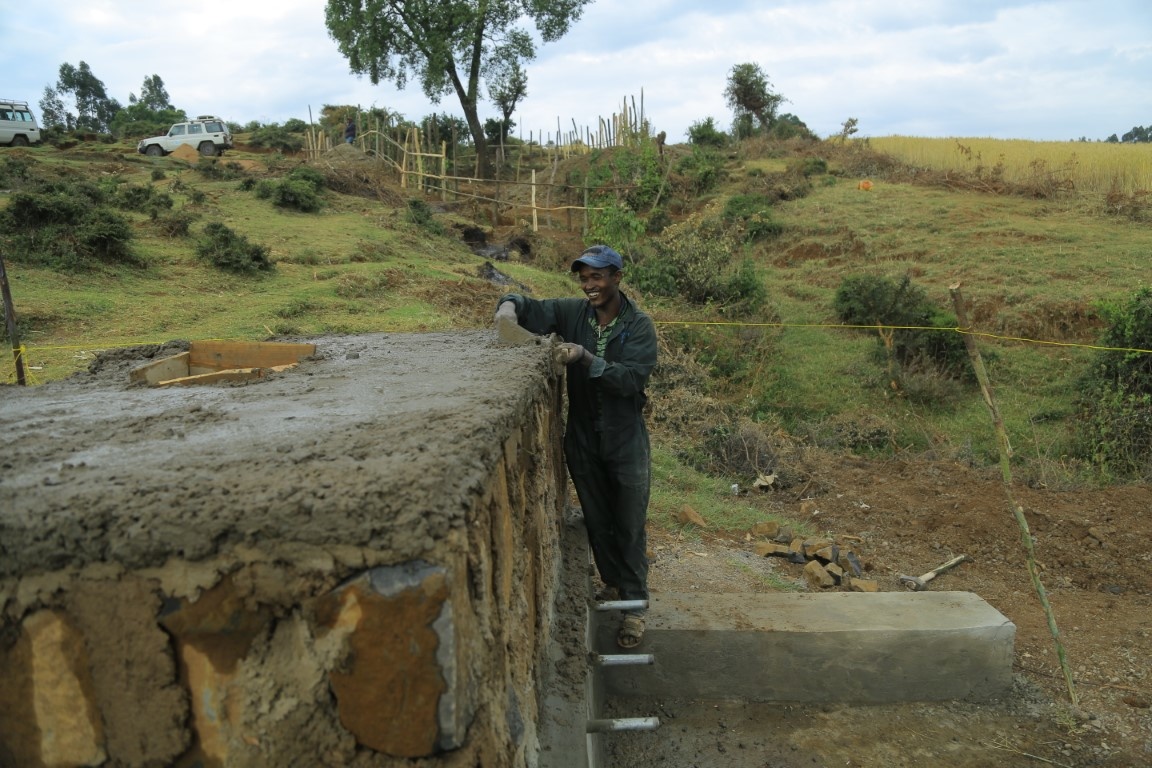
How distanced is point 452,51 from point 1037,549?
2299cm

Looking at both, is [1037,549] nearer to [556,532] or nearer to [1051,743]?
[1051,743]

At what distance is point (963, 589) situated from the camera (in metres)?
5.90

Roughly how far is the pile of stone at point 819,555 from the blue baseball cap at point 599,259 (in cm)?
295

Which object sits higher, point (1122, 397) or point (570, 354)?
point (570, 354)

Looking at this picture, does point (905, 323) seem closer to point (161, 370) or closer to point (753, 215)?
point (753, 215)

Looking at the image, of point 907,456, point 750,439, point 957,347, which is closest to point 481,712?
point 750,439

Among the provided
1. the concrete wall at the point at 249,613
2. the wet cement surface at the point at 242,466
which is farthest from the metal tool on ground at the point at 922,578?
the concrete wall at the point at 249,613

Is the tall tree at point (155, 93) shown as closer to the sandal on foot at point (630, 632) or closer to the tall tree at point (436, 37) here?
the tall tree at point (436, 37)

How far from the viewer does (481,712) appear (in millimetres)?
1615

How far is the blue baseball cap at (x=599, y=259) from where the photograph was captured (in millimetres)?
3729

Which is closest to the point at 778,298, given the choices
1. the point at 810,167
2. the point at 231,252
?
the point at 231,252

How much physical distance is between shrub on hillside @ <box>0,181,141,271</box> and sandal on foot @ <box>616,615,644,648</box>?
30.4 feet

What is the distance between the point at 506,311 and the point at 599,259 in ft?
1.70

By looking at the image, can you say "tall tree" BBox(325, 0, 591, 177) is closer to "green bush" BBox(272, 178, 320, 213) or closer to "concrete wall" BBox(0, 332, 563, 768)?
"green bush" BBox(272, 178, 320, 213)
